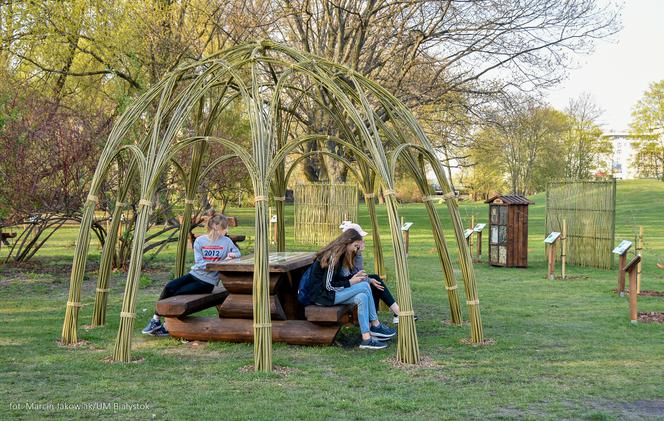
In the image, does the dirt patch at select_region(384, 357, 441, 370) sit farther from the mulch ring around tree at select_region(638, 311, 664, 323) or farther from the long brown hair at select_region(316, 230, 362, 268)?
the mulch ring around tree at select_region(638, 311, 664, 323)

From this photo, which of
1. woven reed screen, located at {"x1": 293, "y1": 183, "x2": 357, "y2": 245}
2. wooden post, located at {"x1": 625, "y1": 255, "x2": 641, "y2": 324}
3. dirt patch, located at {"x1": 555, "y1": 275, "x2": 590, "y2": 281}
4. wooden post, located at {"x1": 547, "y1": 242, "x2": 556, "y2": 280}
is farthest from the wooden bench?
woven reed screen, located at {"x1": 293, "y1": 183, "x2": 357, "y2": 245}

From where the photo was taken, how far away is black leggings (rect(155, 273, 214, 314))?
785 centimetres

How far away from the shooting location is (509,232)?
15.6 meters

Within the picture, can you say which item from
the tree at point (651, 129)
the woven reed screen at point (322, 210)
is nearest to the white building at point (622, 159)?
the tree at point (651, 129)

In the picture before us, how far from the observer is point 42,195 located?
1229 centimetres

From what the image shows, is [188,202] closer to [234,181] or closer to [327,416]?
[327,416]

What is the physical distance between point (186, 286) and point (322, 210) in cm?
1341

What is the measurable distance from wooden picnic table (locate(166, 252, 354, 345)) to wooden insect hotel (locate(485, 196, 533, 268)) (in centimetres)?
865

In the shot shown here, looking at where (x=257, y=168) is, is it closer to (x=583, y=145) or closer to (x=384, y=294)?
(x=384, y=294)

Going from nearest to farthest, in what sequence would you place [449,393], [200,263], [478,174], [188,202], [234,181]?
[449,393] → [200,263] → [188,202] → [234,181] → [478,174]

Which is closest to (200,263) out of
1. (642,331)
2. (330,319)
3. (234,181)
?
(330,319)

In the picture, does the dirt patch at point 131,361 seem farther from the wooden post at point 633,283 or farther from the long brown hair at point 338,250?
the wooden post at point 633,283

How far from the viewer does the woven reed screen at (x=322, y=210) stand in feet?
68.9

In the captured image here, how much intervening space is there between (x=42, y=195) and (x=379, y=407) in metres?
9.25
